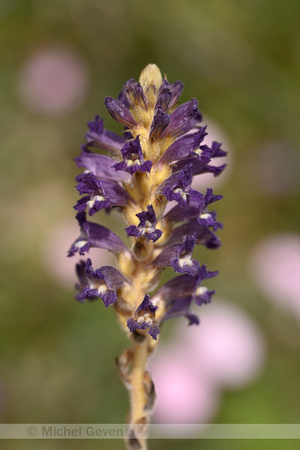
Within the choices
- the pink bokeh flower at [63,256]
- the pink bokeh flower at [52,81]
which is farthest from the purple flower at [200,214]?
the pink bokeh flower at [52,81]

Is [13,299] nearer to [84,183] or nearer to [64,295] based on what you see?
[64,295]

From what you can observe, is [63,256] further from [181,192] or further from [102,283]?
[181,192]

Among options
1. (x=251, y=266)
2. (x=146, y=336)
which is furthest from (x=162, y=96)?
(x=251, y=266)

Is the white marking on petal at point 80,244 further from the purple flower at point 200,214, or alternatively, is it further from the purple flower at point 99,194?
the purple flower at point 200,214

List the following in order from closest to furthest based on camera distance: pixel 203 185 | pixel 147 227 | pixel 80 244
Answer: pixel 147 227
pixel 80 244
pixel 203 185

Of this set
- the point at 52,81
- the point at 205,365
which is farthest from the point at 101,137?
the point at 52,81
